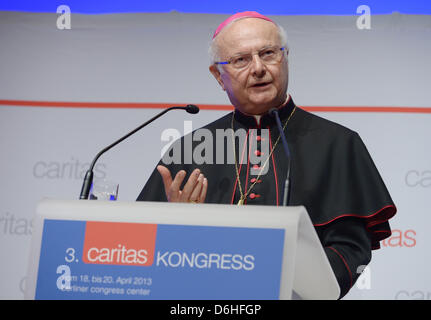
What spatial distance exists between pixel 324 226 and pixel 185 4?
2725 millimetres

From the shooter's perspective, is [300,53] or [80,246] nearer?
[80,246]

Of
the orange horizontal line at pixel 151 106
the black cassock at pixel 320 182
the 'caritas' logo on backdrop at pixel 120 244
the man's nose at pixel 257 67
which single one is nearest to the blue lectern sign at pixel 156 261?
the 'caritas' logo on backdrop at pixel 120 244

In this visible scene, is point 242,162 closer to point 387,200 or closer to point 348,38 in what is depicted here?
point 387,200

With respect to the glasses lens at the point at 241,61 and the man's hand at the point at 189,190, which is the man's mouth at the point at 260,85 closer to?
the glasses lens at the point at 241,61

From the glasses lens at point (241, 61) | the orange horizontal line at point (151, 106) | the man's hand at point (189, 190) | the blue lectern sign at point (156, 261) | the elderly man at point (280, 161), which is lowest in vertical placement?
the blue lectern sign at point (156, 261)

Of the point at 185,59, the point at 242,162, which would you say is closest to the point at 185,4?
the point at 185,59

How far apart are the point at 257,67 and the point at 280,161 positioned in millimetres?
507

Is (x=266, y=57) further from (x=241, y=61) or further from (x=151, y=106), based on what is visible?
(x=151, y=106)

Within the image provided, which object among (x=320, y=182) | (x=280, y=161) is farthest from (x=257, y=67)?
(x=320, y=182)

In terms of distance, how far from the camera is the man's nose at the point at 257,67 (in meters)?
2.71

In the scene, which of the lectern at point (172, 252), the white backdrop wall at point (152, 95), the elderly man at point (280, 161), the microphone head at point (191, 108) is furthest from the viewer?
the white backdrop wall at point (152, 95)

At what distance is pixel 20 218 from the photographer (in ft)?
14.3

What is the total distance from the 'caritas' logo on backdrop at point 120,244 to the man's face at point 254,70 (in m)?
1.45

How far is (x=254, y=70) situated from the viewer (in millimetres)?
2723
